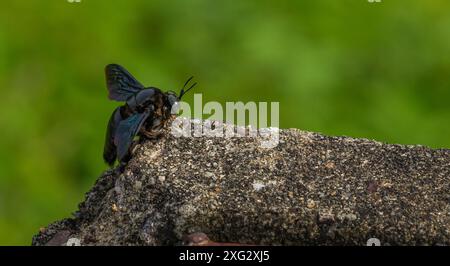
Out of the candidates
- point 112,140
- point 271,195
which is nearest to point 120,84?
point 112,140

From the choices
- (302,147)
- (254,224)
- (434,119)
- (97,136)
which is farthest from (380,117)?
(254,224)

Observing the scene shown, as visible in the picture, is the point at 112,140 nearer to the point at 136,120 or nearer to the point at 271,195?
the point at 136,120

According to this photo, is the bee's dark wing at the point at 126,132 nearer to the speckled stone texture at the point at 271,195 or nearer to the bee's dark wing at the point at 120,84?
the speckled stone texture at the point at 271,195

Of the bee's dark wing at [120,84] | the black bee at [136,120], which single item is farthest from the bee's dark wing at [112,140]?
the bee's dark wing at [120,84]

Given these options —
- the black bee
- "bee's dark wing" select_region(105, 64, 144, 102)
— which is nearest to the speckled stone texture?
the black bee

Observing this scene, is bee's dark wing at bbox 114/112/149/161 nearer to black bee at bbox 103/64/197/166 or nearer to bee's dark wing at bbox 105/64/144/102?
black bee at bbox 103/64/197/166
